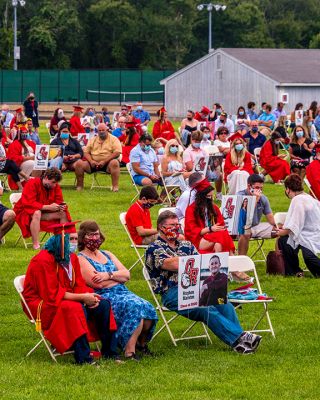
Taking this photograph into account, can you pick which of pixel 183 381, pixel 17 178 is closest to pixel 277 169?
pixel 17 178

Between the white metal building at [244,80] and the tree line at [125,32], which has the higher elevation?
the tree line at [125,32]

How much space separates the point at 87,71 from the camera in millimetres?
72750

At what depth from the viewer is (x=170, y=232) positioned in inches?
445

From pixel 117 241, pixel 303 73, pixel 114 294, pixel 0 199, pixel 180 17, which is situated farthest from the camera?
pixel 180 17

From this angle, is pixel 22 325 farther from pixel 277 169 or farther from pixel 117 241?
pixel 277 169

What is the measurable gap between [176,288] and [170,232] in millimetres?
516

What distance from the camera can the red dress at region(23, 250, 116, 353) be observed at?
10242mm

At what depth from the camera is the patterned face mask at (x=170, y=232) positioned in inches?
444

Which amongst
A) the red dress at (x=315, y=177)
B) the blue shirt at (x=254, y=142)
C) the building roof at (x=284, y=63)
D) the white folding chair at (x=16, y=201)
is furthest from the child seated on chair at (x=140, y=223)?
the building roof at (x=284, y=63)

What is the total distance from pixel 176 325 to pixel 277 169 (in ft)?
48.4

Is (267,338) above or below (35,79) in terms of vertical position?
below

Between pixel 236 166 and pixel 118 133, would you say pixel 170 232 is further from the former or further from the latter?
pixel 118 133

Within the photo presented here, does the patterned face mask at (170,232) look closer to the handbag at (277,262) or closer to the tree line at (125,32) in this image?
the handbag at (277,262)

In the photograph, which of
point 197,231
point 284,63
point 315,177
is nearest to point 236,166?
point 315,177
